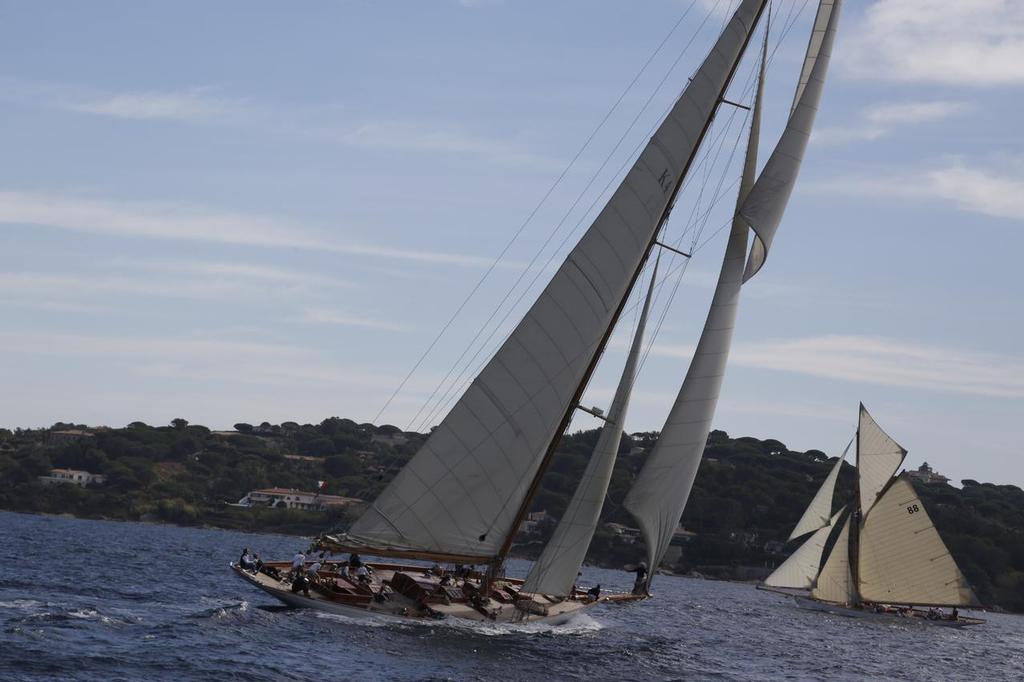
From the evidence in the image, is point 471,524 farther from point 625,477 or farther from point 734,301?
point 625,477

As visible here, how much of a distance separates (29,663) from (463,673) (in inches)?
385

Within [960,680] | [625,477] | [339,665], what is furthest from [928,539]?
[625,477]

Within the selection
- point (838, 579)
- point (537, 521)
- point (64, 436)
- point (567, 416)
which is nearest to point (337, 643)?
point (567, 416)

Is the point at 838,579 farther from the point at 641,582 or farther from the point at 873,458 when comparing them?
the point at 641,582

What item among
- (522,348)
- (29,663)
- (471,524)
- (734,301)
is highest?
(734,301)

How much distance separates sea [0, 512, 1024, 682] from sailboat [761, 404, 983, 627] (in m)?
12.8

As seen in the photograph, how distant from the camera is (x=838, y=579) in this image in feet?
276

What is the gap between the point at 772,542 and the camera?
140375 millimetres

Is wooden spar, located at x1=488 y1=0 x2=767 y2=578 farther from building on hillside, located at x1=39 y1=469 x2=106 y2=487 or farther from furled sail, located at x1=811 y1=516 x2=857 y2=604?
building on hillside, located at x1=39 y1=469 x2=106 y2=487

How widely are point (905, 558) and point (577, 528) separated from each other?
47.4 metres

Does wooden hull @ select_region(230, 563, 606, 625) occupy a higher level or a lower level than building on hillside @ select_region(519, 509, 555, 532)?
lower

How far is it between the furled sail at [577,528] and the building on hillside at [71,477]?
425 ft

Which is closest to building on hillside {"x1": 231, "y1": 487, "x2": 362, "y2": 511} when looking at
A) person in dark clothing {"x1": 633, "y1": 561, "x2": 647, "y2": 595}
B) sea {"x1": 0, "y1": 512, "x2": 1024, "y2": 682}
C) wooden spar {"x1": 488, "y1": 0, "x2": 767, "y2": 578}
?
sea {"x1": 0, "y1": 512, "x2": 1024, "y2": 682}

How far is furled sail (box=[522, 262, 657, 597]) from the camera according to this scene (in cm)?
3934
